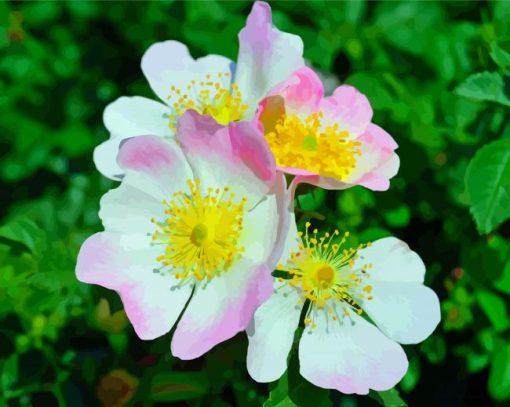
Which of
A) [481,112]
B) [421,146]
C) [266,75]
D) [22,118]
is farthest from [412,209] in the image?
[22,118]

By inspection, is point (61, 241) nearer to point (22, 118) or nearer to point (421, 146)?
point (22, 118)

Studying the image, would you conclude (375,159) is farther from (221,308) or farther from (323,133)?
(221,308)

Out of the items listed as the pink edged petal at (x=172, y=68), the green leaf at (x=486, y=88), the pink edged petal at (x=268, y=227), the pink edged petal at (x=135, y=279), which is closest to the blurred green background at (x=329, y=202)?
the green leaf at (x=486, y=88)

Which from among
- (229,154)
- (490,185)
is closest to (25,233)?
(229,154)

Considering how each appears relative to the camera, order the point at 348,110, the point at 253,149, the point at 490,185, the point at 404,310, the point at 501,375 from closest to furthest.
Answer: the point at 253,149 < the point at 404,310 < the point at 348,110 < the point at 490,185 < the point at 501,375

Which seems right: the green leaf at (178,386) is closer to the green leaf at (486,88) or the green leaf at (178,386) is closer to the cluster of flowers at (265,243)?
the cluster of flowers at (265,243)

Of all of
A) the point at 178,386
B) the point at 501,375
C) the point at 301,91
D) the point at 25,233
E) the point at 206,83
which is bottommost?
the point at 178,386
